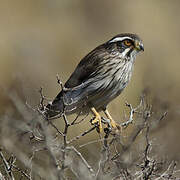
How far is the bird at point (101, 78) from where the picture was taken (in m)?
8.41

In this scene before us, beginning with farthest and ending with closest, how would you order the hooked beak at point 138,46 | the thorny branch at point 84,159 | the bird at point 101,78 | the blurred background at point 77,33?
the blurred background at point 77,33, the hooked beak at point 138,46, the bird at point 101,78, the thorny branch at point 84,159

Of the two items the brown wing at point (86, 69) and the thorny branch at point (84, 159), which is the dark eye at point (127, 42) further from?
the thorny branch at point (84, 159)

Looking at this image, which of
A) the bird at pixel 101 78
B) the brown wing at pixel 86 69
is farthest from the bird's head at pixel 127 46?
the brown wing at pixel 86 69

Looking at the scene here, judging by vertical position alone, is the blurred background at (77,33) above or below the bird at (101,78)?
above

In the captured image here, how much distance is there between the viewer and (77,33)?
889 inches

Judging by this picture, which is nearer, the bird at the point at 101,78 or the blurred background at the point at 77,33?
the bird at the point at 101,78

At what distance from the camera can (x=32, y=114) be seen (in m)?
5.99

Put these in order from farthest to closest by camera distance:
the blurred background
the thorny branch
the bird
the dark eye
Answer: the blurred background, the dark eye, the bird, the thorny branch

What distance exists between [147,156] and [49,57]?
15.3m

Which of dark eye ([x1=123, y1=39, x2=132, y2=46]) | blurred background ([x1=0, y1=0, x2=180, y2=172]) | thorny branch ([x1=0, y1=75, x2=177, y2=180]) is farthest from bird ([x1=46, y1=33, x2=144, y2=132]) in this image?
blurred background ([x1=0, y1=0, x2=180, y2=172])

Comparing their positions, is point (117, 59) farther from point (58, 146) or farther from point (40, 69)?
point (40, 69)

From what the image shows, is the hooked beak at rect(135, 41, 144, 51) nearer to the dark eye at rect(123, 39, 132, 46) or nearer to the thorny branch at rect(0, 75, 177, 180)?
the dark eye at rect(123, 39, 132, 46)

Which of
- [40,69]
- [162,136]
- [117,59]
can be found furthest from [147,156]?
[40,69]

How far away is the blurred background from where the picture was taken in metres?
19.8
